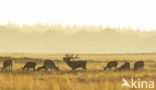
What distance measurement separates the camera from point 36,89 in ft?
40.3

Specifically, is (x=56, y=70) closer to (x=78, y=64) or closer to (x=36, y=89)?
(x=78, y=64)

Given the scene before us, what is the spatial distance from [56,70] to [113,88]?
47.7 feet

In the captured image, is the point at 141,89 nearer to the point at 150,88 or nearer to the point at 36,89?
the point at 150,88

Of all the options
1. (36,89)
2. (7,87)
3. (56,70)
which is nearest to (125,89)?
(36,89)

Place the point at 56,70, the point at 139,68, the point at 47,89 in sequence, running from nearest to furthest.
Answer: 1. the point at 47,89
2. the point at 56,70
3. the point at 139,68

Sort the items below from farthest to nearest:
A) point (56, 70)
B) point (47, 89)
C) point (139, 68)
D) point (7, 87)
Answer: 1. point (139, 68)
2. point (56, 70)
3. point (7, 87)
4. point (47, 89)

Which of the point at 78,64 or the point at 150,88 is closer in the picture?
the point at 150,88

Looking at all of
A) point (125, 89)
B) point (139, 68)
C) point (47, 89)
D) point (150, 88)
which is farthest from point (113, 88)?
point (139, 68)

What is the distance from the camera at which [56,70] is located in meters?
26.7

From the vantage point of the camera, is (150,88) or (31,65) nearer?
(150,88)

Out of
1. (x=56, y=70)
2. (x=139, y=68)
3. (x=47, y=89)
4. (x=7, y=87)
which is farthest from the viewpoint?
(x=139, y=68)

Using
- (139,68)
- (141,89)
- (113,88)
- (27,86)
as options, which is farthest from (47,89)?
(139,68)

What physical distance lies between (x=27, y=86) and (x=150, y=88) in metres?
4.64

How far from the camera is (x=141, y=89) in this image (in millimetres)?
12539
